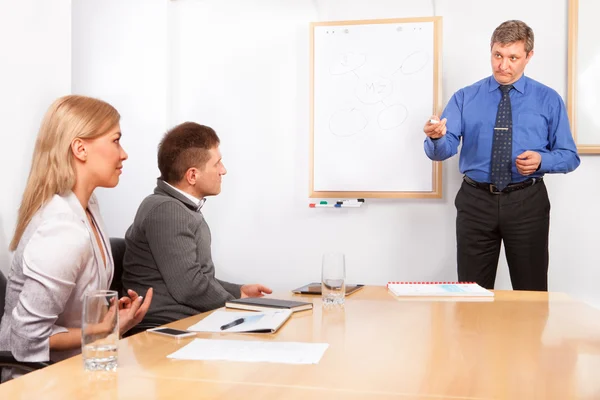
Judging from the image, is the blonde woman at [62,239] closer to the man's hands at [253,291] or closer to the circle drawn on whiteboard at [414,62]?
the man's hands at [253,291]

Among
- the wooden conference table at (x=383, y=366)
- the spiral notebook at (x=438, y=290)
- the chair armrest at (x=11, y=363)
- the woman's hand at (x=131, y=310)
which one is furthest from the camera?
the spiral notebook at (x=438, y=290)

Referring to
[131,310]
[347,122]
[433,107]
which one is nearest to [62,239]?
[131,310]

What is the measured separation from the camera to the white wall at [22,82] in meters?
2.10

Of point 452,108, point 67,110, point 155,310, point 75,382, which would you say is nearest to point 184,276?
point 155,310

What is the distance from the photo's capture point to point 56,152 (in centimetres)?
173

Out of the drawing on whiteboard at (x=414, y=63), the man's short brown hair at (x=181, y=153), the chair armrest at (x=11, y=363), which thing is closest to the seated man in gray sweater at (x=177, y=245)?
the man's short brown hair at (x=181, y=153)

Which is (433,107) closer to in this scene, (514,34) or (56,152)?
(514,34)

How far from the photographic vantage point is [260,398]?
98 centimetres

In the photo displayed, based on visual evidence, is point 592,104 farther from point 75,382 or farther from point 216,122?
point 75,382

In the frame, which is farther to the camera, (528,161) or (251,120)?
(251,120)

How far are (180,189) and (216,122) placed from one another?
142 cm

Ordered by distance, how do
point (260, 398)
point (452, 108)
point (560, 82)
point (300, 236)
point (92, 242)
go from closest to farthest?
point (260, 398), point (92, 242), point (452, 108), point (560, 82), point (300, 236)

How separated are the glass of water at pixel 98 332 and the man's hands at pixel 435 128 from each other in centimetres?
191

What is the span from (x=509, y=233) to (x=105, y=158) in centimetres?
187
